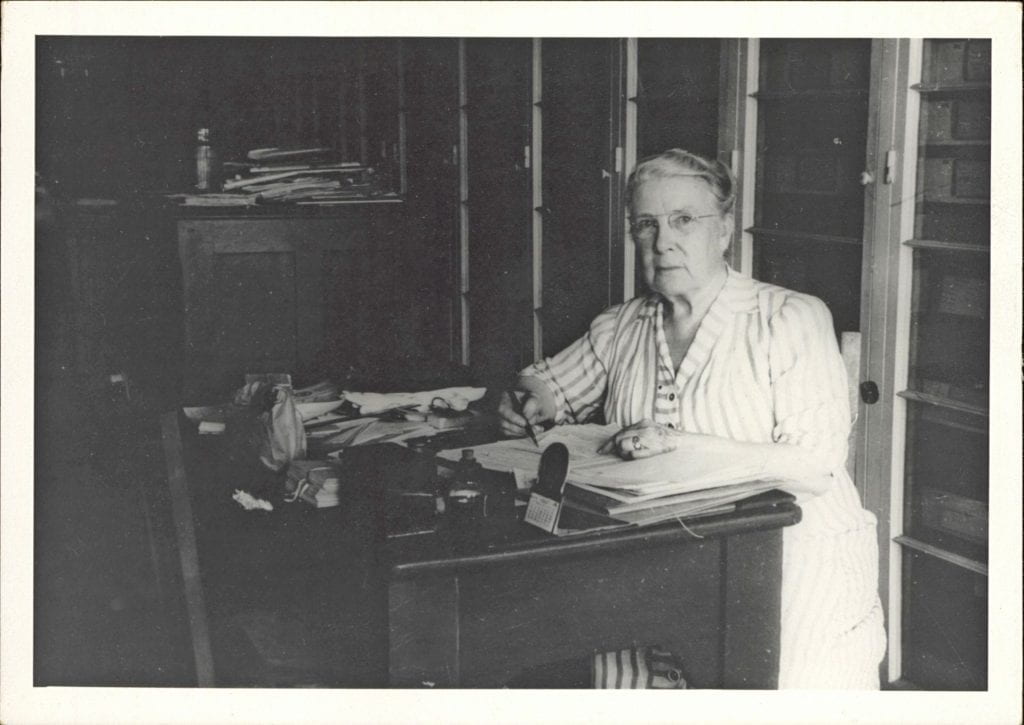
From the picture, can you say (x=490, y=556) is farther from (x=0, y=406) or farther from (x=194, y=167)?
(x=194, y=167)

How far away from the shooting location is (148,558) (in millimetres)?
1819

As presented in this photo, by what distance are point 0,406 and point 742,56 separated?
1.41 m

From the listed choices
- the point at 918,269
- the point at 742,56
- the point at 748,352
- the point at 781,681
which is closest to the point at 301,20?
the point at 742,56

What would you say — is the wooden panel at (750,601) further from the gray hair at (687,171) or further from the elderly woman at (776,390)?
the gray hair at (687,171)

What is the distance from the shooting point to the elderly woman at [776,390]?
5.33 feet

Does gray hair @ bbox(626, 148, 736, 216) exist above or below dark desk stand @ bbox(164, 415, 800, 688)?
above

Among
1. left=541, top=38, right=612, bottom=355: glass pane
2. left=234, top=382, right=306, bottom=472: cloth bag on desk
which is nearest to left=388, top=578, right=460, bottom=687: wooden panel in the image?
left=234, top=382, right=306, bottom=472: cloth bag on desk

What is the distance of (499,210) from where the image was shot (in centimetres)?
312

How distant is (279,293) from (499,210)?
76 cm

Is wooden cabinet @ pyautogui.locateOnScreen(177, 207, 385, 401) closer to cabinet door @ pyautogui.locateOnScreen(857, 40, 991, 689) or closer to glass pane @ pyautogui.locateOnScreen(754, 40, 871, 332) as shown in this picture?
glass pane @ pyautogui.locateOnScreen(754, 40, 871, 332)

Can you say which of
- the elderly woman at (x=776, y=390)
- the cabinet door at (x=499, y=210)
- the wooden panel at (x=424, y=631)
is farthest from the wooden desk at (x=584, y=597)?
the cabinet door at (x=499, y=210)

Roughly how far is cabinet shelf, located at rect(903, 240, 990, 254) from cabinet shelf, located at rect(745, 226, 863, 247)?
11 cm

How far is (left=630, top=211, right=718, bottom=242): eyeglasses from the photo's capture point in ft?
5.42

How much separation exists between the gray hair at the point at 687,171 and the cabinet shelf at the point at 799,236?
0.22 m
